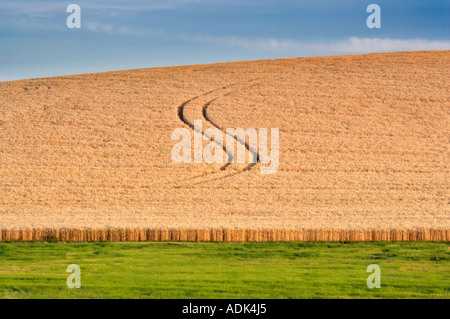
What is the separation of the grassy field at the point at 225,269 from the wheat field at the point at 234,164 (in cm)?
43

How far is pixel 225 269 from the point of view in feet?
23.6

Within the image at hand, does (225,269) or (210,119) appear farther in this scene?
(210,119)

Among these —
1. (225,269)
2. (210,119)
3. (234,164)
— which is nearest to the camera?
(225,269)

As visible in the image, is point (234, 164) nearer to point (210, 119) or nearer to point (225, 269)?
point (210, 119)

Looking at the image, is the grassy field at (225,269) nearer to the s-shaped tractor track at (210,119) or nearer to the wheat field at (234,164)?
the wheat field at (234,164)

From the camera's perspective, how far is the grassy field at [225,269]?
638cm

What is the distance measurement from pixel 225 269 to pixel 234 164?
23.6 ft

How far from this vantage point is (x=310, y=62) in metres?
23.1

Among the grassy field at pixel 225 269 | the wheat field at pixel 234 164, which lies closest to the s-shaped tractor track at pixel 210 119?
the wheat field at pixel 234 164

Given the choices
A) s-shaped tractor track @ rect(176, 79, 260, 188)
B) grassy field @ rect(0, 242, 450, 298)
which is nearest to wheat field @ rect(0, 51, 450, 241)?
s-shaped tractor track @ rect(176, 79, 260, 188)

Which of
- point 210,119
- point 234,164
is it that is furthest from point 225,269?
point 210,119

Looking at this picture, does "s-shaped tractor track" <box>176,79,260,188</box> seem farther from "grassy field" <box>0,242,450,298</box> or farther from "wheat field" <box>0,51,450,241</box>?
"grassy field" <box>0,242,450,298</box>

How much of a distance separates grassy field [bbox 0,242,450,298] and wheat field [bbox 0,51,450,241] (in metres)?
0.43
